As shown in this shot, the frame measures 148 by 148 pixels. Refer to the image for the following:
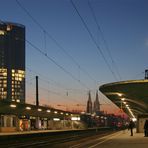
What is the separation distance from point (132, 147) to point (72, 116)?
3119 inches

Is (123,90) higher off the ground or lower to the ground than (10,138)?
higher

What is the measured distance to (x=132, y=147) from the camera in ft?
79.2

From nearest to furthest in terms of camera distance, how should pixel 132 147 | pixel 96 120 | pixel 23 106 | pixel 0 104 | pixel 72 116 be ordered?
pixel 132 147, pixel 0 104, pixel 23 106, pixel 72 116, pixel 96 120

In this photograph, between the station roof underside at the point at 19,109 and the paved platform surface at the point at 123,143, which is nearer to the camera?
the paved platform surface at the point at 123,143

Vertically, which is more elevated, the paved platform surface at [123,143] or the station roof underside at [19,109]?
the station roof underside at [19,109]

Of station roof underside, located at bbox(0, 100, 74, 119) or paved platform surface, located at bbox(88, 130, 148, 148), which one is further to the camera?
station roof underside, located at bbox(0, 100, 74, 119)

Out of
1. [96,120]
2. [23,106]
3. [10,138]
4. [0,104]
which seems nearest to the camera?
[10,138]

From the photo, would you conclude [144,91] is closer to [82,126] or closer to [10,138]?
[10,138]

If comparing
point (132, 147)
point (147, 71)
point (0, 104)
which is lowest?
point (132, 147)

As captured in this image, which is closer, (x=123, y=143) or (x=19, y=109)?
(x=123, y=143)

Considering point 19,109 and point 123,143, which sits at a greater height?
point 19,109

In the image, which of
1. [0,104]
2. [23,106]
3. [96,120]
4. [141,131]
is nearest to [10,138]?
[0,104]

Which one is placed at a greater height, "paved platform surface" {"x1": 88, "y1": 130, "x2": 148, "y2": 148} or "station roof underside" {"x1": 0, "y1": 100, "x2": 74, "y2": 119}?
"station roof underside" {"x1": 0, "y1": 100, "x2": 74, "y2": 119}

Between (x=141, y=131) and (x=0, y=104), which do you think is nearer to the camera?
(x=0, y=104)
